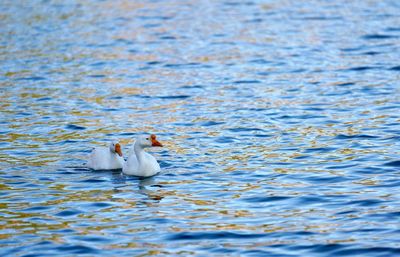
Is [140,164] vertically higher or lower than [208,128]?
lower

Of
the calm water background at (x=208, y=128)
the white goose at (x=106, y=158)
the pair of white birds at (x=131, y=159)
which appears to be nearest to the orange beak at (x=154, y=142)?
the pair of white birds at (x=131, y=159)

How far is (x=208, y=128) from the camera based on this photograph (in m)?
20.1

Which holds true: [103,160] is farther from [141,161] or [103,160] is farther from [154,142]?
[154,142]

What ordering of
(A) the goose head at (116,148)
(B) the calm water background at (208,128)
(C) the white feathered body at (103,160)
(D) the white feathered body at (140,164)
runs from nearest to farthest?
(B) the calm water background at (208,128) < (D) the white feathered body at (140,164) < (C) the white feathered body at (103,160) < (A) the goose head at (116,148)

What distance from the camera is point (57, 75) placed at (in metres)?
26.2

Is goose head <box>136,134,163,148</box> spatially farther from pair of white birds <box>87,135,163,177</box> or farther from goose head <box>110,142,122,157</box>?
goose head <box>110,142,122,157</box>

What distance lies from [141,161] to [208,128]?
3.36 meters

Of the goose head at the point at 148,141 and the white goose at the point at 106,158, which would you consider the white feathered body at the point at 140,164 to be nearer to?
the goose head at the point at 148,141

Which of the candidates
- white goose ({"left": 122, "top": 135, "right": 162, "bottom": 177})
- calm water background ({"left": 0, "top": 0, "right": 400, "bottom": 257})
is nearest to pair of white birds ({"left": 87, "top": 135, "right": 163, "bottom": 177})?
white goose ({"left": 122, "top": 135, "right": 162, "bottom": 177})

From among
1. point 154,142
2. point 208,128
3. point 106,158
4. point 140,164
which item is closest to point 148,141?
point 154,142

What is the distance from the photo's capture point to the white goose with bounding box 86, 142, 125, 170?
17.3m

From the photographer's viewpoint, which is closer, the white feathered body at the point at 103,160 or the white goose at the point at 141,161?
the white goose at the point at 141,161

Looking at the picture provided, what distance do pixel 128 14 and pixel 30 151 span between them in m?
18.4

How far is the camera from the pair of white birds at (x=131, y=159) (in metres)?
16.9
